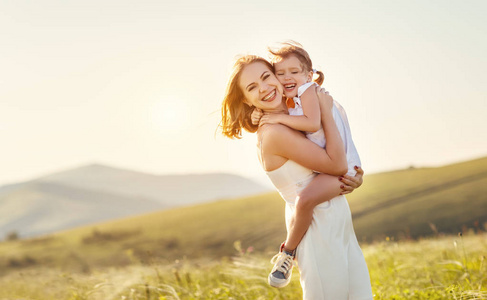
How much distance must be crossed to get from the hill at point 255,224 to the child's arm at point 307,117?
845 inches

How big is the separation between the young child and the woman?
0.07 metres

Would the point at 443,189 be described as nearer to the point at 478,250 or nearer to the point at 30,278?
the point at 478,250

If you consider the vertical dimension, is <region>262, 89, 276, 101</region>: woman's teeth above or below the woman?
above

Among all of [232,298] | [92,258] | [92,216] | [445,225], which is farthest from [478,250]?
[92,216]

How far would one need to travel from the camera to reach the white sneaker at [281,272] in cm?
381

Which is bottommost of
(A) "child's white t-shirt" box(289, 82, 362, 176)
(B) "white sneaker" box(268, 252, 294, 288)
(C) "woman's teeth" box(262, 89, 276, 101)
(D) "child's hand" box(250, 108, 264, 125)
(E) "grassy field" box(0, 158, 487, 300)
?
(E) "grassy field" box(0, 158, 487, 300)

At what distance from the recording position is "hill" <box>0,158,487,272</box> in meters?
27.0

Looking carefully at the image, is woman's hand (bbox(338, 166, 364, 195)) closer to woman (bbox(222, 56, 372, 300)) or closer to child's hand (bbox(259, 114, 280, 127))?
woman (bbox(222, 56, 372, 300))

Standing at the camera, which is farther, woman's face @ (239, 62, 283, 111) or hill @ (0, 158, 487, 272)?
hill @ (0, 158, 487, 272)

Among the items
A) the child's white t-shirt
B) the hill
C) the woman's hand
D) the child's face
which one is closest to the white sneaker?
the woman's hand

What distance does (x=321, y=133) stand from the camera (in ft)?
12.8

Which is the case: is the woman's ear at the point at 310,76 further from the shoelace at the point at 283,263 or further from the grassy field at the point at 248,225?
the grassy field at the point at 248,225

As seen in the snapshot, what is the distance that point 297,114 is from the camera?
12.9ft

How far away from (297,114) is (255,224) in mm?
29067
